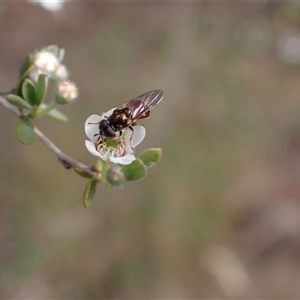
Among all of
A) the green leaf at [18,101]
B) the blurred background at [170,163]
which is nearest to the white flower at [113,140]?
the green leaf at [18,101]

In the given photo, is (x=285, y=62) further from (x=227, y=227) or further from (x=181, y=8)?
(x=227, y=227)

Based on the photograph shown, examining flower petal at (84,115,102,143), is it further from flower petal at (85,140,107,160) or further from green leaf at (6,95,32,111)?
green leaf at (6,95,32,111)

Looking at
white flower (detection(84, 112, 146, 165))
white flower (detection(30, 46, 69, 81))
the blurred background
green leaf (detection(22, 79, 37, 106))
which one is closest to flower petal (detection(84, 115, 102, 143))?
white flower (detection(84, 112, 146, 165))

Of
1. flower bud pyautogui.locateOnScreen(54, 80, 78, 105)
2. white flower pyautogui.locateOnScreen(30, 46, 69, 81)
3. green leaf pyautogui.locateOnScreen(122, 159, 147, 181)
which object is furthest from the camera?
white flower pyautogui.locateOnScreen(30, 46, 69, 81)

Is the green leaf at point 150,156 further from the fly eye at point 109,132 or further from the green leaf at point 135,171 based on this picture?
the fly eye at point 109,132

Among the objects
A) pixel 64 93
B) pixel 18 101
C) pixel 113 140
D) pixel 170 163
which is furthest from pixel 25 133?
pixel 170 163

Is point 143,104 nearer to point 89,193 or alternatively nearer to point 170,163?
point 89,193
